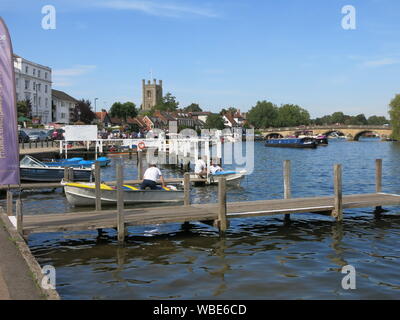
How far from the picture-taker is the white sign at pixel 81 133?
5528 centimetres

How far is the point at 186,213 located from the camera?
49.1 feet

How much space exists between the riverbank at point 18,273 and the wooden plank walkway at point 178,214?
165 centimetres

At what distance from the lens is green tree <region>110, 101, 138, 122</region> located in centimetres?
12494

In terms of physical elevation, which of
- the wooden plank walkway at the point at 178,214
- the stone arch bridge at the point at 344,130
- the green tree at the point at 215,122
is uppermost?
the green tree at the point at 215,122

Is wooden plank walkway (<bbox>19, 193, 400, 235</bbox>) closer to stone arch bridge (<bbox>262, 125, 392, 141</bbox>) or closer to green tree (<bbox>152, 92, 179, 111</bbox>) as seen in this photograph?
stone arch bridge (<bbox>262, 125, 392, 141</bbox>)

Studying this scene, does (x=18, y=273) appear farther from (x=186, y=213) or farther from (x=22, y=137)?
(x=22, y=137)

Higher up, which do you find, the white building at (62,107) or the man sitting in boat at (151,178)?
the white building at (62,107)

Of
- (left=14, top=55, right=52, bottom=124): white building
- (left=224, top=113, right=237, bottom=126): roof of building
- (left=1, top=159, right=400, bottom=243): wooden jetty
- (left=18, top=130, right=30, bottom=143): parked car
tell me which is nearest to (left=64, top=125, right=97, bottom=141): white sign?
(left=18, top=130, right=30, bottom=143): parked car

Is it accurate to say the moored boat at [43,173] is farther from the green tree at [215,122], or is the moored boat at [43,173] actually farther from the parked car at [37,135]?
the green tree at [215,122]

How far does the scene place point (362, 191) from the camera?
93.2 feet

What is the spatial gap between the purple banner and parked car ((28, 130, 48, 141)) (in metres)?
47.5

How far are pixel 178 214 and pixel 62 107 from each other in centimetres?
9558

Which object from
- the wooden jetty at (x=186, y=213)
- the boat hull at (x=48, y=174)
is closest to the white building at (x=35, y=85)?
the boat hull at (x=48, y=174)
